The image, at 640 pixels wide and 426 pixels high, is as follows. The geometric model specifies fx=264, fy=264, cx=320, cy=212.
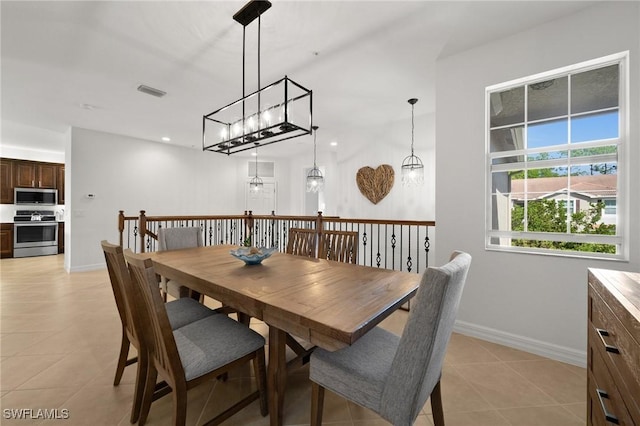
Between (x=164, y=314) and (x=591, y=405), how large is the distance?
6.47ft

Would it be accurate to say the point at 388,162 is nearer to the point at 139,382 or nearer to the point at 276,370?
the point at 276,370

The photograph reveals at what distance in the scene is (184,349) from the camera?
1.33 metres

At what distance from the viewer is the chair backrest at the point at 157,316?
1.15 metres

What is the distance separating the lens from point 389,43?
2430 mm

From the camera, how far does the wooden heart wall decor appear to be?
195 inches

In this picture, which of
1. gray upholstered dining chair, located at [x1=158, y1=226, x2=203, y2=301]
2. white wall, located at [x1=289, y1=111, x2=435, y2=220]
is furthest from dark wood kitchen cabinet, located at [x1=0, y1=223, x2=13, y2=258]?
white wall, located at [x1=289, y1=111, x2=435, y2=220]

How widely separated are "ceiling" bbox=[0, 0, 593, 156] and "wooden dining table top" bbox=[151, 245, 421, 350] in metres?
1.96

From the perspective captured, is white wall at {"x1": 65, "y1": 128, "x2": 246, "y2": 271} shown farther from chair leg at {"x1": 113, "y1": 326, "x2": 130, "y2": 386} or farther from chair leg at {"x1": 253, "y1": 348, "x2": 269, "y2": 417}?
chair leg at {"x1": 253, "y1": 348, "x2": 269, "y2": 417}

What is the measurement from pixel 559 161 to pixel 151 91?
4.53 meters

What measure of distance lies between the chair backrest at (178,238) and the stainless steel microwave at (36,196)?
20.7ft

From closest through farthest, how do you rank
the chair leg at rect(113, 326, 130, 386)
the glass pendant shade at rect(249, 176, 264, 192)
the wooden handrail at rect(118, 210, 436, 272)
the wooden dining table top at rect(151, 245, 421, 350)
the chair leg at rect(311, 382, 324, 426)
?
the wooden dining table top at rect(151, 245, 421, 350)
the chair leg at rect(311, 382, 324, 426)
the chair leg at rect(113, 326, 130, 386)
the wooden handrail at rect(118, 210, 436, 272)
the glass pendant shade at rect(249, 176, 264, 192)

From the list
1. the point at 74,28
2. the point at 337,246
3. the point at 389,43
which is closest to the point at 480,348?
the point at 337,246

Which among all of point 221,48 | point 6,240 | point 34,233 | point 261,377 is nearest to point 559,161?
point 261,377

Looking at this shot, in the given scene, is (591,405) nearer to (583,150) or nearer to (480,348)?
(480,348)
